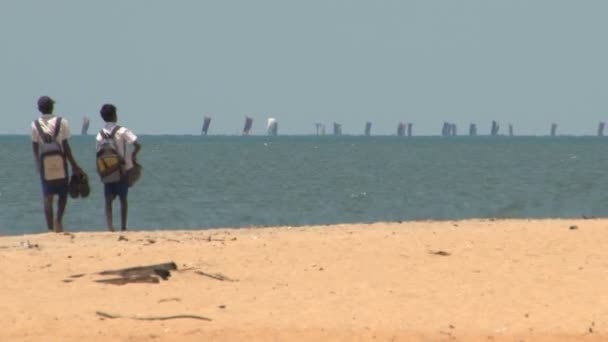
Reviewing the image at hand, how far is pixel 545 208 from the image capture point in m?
41.4

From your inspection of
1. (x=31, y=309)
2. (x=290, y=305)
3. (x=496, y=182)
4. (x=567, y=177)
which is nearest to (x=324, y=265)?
(x=290, y=305)

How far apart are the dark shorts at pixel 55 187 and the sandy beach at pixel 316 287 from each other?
75cm

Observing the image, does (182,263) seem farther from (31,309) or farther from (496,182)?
(496,182)

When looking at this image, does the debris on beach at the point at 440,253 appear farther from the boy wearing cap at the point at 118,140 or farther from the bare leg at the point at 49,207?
the bare leg at the point at 49,207

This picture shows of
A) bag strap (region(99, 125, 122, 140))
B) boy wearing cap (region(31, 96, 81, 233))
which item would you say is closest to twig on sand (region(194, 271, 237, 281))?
boy wearing cap (region(31, 96, 81, 233))

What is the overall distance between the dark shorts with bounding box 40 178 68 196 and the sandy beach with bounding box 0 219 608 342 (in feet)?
2.45

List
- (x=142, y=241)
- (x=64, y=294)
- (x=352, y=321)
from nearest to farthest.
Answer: (x=352, y=321), (x=64, y=294), (x=142, y=241)

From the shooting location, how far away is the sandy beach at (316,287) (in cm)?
1171

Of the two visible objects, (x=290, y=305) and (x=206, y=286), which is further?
(x=206, y=286)

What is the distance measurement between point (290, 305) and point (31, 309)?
223 cm

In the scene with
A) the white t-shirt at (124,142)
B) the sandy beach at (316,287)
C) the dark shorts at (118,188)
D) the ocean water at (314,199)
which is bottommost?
the ocean water at (314,199)

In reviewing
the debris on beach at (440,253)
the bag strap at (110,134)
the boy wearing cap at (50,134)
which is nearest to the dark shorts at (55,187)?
the boy wearing cap at (50,134)

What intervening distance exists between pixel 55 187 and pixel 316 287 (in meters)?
5.42

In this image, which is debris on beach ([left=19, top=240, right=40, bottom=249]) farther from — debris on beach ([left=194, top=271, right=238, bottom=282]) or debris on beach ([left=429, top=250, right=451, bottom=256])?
debris on beach ([left=429, top=250, right=451, bottom=256])
